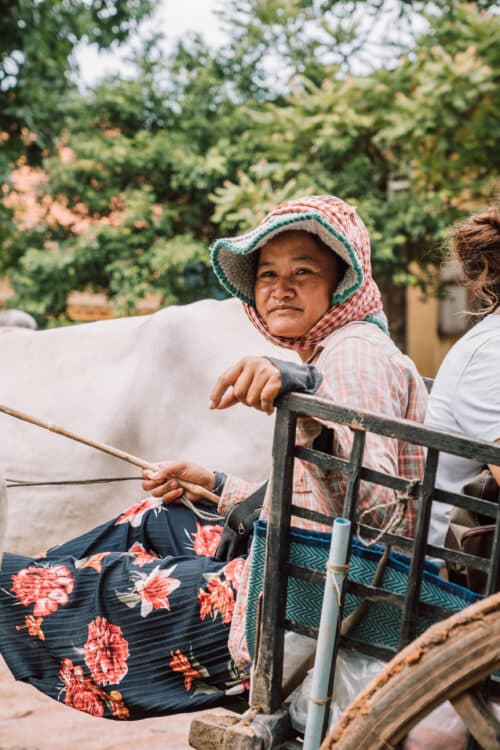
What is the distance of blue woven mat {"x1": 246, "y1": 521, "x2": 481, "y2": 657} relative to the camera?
1274mm

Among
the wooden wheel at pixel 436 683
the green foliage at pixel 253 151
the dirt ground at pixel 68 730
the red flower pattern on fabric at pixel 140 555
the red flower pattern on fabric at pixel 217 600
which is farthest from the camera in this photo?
the green foliage at pixel 253 151

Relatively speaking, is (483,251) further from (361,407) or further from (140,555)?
(140,555)

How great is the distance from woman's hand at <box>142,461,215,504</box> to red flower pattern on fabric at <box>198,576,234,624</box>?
0.46 meters

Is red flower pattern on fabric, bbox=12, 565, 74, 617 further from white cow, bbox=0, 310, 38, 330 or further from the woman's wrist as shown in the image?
white cow, bbox=0, 310, 38, 330

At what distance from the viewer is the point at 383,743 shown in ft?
3.75

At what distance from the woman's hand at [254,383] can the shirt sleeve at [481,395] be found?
1.40 feet

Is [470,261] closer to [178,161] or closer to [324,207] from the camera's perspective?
[324,207]

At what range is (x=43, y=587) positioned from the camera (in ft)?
5.94

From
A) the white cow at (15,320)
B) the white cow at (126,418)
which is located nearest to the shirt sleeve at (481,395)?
the white cow at (126,418)

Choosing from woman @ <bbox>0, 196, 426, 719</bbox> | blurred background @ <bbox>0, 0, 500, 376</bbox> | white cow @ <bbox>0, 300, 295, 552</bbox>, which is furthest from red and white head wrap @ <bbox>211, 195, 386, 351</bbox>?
blurred background @ <bbox>0, 0, 500, 376</bbox>

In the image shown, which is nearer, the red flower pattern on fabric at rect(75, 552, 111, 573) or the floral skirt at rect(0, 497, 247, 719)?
the floral skirt at rect(0, 497, 247, 719)

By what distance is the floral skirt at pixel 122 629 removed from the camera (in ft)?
5.32

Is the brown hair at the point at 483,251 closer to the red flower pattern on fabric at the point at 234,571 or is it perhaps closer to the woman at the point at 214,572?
the woman at the point at 214,572

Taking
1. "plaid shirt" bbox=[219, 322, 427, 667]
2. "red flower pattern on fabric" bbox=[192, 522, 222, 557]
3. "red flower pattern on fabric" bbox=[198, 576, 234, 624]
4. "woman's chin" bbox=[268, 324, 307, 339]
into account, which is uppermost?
"woman's chin" bbox=[268, 324, 307, 339]
